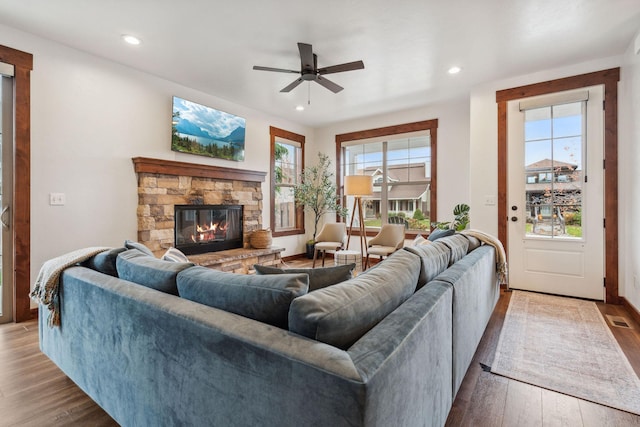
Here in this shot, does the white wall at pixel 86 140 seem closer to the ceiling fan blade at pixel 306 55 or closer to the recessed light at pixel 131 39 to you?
the recessed light at pixel 131 39

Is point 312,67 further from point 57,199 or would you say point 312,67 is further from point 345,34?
point 57,199

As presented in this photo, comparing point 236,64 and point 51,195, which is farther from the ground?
point 236,64

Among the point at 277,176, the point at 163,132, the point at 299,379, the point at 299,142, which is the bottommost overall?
the point at 299,379

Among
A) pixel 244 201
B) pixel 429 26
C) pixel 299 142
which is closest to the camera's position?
pixel 429 26

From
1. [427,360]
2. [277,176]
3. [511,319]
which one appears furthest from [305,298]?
[277,176]

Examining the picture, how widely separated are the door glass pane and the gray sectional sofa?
2697 mm

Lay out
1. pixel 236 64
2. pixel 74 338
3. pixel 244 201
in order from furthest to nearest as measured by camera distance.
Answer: pixel 244 201 → pixel 236 64 → pixel 74 338

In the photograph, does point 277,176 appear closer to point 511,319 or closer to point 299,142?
point 299,142

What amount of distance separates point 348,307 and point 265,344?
0.28m

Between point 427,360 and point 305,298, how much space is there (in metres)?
0.51

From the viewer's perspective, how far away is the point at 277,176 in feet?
18.2

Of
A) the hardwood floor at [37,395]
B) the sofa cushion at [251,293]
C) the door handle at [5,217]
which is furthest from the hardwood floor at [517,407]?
the door handle at [5,217]

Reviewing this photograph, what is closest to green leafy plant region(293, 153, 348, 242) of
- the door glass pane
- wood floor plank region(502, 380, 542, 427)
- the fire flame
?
the fire flame

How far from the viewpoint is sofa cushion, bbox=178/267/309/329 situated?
3.34 feet
